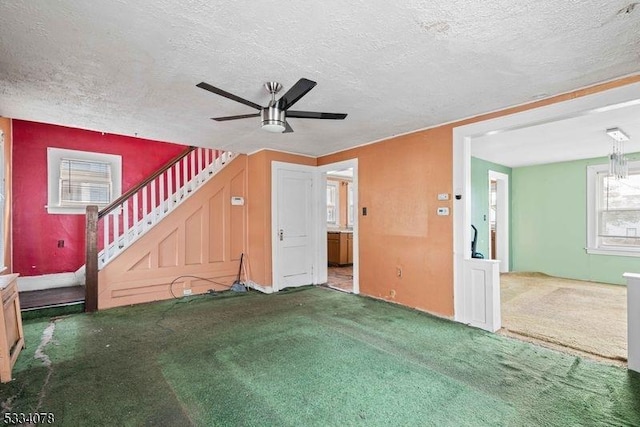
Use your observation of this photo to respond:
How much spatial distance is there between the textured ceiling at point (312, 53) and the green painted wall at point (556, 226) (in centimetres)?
431

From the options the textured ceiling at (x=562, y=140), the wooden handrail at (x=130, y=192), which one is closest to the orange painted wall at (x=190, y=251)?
the wooden handrail at (x=130, y=192)

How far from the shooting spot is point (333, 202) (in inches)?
337

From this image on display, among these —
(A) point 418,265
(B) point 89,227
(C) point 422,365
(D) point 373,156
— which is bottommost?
(C) point 422,365

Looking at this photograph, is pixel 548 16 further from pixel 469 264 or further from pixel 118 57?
pixel 118 57

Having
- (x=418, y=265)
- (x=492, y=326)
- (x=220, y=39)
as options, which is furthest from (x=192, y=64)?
(x=492, y=326)

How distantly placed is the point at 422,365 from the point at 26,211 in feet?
18.6

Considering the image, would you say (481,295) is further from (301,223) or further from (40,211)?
(40,211)

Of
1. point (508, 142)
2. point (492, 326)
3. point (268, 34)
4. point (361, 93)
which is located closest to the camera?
point (268, 34)

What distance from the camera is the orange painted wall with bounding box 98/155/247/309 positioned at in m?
4.34

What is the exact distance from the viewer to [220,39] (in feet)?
6.51

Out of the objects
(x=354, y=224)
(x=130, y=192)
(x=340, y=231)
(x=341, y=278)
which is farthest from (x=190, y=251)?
(x=340, y=231)

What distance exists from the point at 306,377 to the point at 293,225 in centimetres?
328

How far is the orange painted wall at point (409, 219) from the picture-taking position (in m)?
3.76

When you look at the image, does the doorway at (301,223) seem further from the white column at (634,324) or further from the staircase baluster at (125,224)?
the white column at (634,324)
